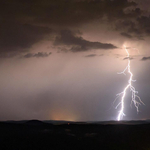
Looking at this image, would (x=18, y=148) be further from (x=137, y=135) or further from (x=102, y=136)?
Answer: (x=137, y=135)

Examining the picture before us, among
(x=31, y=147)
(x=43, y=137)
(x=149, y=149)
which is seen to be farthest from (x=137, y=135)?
(x=31, y=147)

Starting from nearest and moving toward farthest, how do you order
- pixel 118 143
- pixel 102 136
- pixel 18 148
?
pixel 18 148, pixel 118 143, pixel 102 136

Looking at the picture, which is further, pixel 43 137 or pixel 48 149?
pixel 43 137

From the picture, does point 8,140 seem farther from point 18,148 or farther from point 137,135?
point 137,135

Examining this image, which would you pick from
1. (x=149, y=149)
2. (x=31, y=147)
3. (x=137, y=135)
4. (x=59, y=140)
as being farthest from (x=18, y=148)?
(x=137, y=135)

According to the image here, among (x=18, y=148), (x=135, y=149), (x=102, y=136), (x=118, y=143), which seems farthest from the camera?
(x=102, y=136)

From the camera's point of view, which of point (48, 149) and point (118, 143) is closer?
point (48, 149)

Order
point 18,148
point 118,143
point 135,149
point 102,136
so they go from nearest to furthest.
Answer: point 18,148 < point 135,149 < point 118,143 < point 102,136
